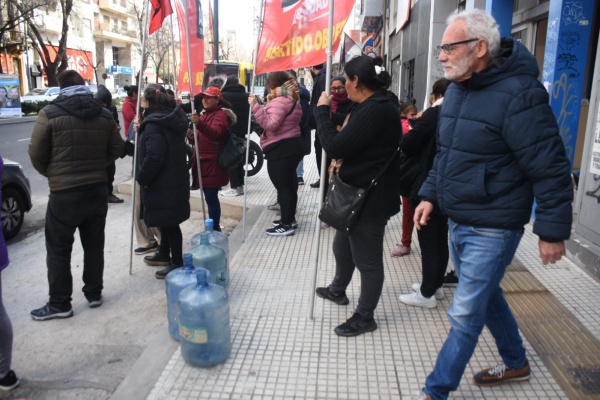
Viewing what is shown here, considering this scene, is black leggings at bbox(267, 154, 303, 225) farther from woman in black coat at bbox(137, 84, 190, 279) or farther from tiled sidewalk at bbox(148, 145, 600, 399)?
woman in black coat at bbox(137, 84, 190, 279)

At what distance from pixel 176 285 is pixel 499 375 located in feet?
6.90

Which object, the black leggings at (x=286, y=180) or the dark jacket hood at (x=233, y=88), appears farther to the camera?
the dark jacket hood at (x=233, y=88)

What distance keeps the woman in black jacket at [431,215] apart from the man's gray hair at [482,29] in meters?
1.17

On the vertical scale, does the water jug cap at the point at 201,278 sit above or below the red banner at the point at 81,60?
below

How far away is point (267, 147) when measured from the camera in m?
5.48

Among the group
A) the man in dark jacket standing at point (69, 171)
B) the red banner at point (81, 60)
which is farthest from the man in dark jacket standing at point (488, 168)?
the red banner at point (81, 60)

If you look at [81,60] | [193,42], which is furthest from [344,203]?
[81,60]

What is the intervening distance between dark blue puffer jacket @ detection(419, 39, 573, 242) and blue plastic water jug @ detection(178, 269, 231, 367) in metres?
1.50

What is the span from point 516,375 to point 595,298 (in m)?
1.57

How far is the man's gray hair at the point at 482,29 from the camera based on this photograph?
2217 millimetres

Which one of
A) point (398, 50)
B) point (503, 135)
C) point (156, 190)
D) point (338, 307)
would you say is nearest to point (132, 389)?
point (338, 307)

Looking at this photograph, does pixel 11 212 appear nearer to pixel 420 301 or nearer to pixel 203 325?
pixel 203 325

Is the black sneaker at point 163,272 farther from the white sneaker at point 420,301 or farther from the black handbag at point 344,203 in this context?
the white sneaker at point 420,301

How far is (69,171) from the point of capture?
375 cm
